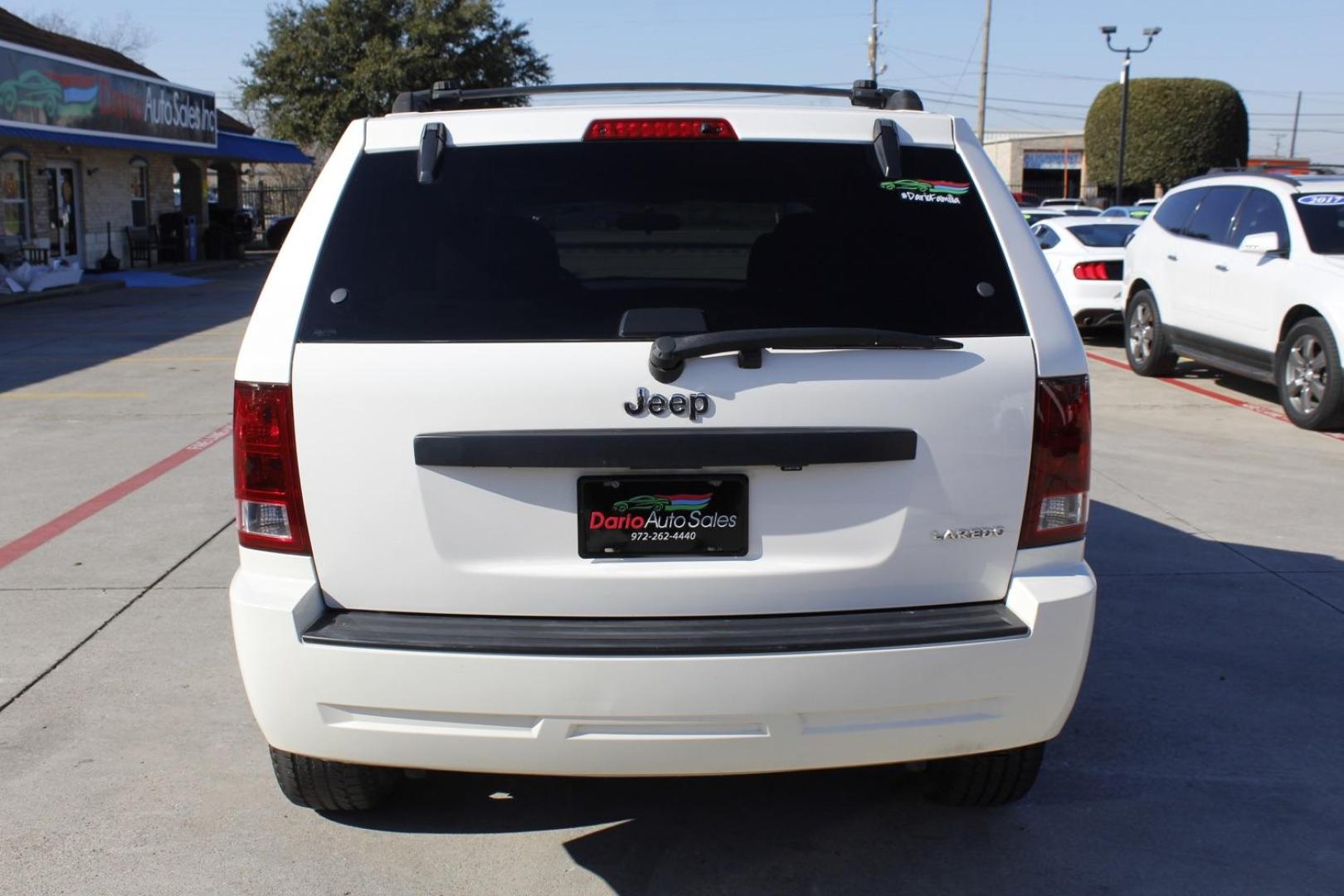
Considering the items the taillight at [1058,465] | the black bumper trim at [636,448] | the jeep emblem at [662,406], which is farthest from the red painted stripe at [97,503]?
the taillight at [1058,465]

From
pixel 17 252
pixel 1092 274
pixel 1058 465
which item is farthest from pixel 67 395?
pixel 17 252

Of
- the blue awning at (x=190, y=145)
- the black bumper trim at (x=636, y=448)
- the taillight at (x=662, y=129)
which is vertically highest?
the blue awning at (x=190, y=145)

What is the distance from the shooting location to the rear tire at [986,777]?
3648 mm

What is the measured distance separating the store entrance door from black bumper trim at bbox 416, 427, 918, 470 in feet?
80.1

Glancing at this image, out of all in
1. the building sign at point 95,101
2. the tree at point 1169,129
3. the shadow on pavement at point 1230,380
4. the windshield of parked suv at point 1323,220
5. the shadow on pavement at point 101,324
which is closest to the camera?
the windshield of parked suv at point 1323,220

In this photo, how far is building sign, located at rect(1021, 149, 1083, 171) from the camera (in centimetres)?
8038

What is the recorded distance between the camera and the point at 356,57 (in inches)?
1706

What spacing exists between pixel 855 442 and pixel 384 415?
1070 mm

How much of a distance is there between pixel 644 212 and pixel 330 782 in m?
1.73

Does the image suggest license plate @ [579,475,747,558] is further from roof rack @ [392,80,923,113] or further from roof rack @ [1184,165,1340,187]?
roof rack @ [1184,165,1340,187]

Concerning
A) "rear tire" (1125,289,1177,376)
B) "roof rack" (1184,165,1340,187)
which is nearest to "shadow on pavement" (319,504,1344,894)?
"roof rack" (1184,165,1340,187)

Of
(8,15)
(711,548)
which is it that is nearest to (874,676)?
(711,548)

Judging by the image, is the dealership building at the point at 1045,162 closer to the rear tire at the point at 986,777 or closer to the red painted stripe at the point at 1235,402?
the red painted stripe at the point at 1235,402

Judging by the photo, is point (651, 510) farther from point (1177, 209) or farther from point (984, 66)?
point (984, 66)
